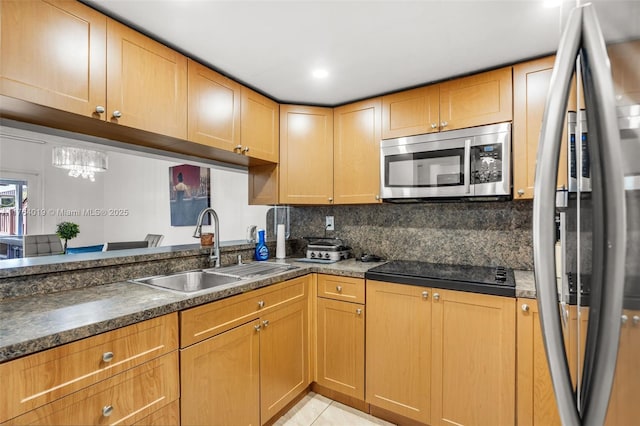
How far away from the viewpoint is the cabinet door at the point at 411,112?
211 cm

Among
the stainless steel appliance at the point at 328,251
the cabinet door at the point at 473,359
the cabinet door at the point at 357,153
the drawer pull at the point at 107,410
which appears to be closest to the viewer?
the drawer pull at the point at 107,410

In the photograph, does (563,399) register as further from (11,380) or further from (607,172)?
(11,380)

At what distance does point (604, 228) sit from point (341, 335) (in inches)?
74.8

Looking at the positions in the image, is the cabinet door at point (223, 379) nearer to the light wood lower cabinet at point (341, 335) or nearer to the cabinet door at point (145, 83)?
the light wood lower cabinet at point (341, 335)

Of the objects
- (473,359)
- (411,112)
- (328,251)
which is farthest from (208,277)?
(411,112)

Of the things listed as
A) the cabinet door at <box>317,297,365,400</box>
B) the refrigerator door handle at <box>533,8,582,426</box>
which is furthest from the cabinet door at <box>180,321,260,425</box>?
the refrigerator door handle at <box>533,8,582,426</box>

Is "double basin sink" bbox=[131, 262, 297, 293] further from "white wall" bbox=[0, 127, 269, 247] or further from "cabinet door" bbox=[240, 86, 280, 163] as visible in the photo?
"cabinet door" bbox=[240, 86, 280, 163]

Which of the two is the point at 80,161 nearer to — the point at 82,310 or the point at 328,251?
the point at 82,310

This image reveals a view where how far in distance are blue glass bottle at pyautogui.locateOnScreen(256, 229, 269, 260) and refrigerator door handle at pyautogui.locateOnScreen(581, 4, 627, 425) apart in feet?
7.44

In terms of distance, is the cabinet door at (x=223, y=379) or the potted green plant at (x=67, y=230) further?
the potted green plant at (x=67, y=230)

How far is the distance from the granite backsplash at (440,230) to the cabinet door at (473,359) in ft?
2.10

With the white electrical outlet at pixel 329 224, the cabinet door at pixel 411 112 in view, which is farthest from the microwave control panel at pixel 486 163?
the white electrical outlet at pixel 329 224

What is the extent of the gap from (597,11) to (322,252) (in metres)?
2.20

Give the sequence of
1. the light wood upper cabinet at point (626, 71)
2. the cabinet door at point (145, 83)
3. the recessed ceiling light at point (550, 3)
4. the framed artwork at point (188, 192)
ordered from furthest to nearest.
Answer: the framed artwork at point (188, 192), the cabinet door at point (145, 83), the recessed ceiling light at point (550, 3), the light wood upper cabinet at point (626, 71)
